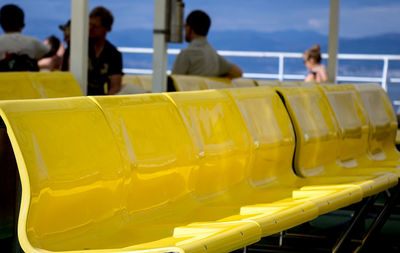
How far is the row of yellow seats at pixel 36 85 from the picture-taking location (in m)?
3.92

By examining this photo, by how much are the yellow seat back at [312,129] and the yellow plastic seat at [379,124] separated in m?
0.62

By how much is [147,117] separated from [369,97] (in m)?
2.85

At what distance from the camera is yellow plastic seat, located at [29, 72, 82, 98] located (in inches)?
164

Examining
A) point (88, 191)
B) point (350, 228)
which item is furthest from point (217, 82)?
point (88, 191)

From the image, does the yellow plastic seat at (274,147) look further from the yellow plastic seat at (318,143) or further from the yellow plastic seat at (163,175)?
the yellow plastic seat at (163,175)

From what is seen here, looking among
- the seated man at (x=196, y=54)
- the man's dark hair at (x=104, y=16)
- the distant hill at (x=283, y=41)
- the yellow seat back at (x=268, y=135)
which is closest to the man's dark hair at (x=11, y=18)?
the man's dark hair at (x=104, y=16)

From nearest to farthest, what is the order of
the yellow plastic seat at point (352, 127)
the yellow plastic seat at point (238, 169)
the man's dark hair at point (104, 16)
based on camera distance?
1. the yellow plastic seat at point (238, 169)
2. the yellow plastic seat at point (352, 127)
3. the man's dark hair at point (104, 16)

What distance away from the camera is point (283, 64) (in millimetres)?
12234

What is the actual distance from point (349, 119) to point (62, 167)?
2.84m

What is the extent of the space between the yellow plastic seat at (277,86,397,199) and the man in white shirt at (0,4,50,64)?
2142 millimetres

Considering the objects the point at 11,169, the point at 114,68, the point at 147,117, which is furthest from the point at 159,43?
the point at 11,169

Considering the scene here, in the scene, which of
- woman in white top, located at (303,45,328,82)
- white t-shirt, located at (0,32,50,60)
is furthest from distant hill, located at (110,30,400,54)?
white t-shirt, located at (0,32,50,60)

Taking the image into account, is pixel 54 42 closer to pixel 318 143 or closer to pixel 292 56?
pixel 292 56

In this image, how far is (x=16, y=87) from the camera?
3.96 metres
